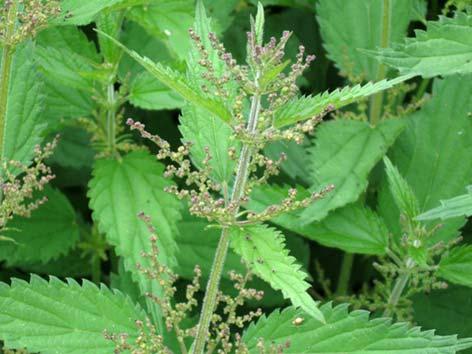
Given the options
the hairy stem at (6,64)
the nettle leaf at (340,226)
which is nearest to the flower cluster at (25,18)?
the hairy stem at (6,64)

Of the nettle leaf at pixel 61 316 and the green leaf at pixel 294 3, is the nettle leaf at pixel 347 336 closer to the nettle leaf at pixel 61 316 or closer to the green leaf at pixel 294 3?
the nettle leaf at pixel 61 316

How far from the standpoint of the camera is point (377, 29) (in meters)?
3.07

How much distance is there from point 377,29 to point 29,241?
153cm

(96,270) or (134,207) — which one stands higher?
(134,207)

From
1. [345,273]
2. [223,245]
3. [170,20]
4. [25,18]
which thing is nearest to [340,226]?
[345,273]

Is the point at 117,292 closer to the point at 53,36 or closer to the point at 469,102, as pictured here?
the point at 53,36

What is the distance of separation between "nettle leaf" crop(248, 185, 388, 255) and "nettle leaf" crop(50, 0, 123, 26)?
0.78 meters

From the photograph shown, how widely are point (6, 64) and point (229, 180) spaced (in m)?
0.70

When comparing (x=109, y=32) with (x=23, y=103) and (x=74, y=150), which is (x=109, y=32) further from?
(x=74, y=150)

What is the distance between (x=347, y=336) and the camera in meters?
2.07

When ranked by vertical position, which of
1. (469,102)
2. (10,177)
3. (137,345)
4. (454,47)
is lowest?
(137,345)

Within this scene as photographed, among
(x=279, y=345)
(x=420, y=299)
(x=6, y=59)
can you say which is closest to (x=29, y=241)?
(x=6, y=59)

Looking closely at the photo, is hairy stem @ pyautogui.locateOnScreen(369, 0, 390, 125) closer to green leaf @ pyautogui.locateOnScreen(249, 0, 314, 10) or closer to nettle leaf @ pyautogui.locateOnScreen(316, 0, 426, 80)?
nettle leaf @ pyautogui.locateOnScreen(316, 0, 426, 80)

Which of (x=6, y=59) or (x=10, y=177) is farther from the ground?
(x=6, y=59)
